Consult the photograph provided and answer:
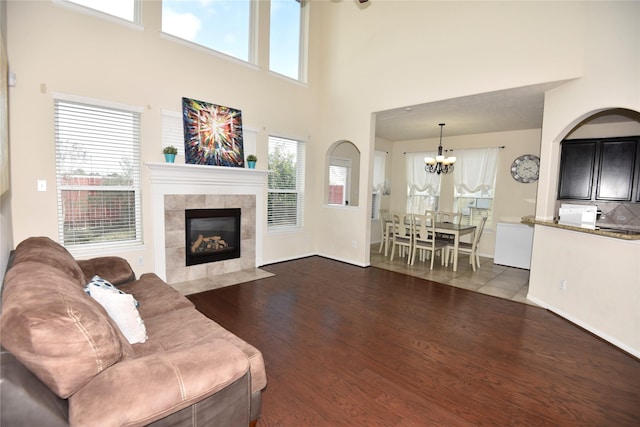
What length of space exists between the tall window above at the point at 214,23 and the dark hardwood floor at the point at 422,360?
375 cm

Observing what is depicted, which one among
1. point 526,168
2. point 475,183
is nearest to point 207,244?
point 475,183

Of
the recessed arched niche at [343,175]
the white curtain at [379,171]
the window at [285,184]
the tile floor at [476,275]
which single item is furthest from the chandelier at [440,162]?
the window at [285,184]

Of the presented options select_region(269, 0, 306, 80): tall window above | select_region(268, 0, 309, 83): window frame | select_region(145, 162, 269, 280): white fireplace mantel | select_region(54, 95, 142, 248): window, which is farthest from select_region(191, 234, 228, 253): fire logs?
select_region(268, 0, 309, 83): window frame

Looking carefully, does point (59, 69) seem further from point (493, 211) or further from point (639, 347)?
point (493, 211)

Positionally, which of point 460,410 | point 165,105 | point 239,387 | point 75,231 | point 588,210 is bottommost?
point 460,410

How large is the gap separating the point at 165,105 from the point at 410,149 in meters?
5.91

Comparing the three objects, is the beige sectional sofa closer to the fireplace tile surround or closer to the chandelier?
the fireplace tile surround

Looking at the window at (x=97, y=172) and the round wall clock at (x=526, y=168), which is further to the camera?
the round wall clock at (x=526, y=168)

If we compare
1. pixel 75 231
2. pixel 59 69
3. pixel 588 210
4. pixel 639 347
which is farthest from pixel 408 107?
pixel 75 231

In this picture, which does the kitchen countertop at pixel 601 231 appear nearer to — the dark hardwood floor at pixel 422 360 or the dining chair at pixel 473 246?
→ the dark hardwood floor at pixel 422 360

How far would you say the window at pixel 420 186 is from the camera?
754cm

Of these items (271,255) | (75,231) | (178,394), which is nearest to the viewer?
(178,394)

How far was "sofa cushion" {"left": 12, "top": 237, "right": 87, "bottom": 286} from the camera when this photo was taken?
1788 millimetres

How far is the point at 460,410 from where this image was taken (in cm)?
197
